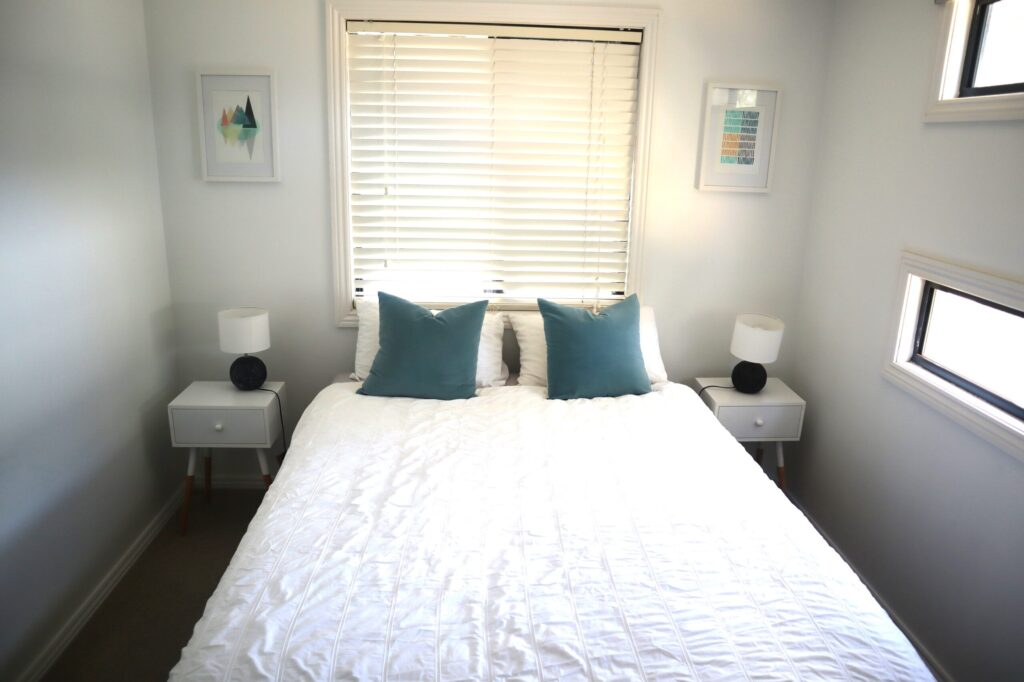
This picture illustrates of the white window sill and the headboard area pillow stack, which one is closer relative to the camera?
the white window sill

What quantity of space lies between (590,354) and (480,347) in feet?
1.73

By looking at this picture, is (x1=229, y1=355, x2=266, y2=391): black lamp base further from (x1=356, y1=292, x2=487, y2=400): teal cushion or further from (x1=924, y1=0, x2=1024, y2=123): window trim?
(x1=924, y1=0, x2=1024, y2=123): window trim

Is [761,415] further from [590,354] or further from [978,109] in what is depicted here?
[978,109]

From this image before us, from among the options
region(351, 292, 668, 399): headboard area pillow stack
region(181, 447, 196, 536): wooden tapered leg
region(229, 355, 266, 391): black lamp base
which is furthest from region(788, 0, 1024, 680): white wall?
region(181, 447, 196, 536): wooden tapered leg

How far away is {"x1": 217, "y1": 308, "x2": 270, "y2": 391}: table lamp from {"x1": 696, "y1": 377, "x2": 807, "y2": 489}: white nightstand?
2.10m

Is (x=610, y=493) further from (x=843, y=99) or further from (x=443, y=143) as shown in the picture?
(x=843, y=99)

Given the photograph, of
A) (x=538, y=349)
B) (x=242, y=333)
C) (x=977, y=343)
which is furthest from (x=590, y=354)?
(x=242, y=333)

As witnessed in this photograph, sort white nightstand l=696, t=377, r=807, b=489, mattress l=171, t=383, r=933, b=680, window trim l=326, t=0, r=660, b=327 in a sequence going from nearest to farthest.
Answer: mattress l=171, t=383, r=933, b=680 < window trim l=326, t=0, r=660, b=327 < white nightstand l=696, t=377, r=807, b=489

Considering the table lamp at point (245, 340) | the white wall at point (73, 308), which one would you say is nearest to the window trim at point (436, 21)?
the table lamp at point (245, 340)

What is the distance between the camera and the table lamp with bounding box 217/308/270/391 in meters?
3.11

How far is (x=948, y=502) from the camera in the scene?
2.45 m

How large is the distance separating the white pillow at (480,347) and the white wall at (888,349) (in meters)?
1.55

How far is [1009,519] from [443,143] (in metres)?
2.67

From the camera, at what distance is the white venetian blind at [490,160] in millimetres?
3277
